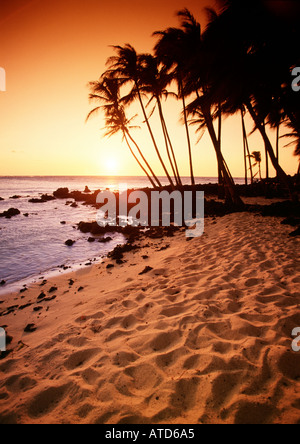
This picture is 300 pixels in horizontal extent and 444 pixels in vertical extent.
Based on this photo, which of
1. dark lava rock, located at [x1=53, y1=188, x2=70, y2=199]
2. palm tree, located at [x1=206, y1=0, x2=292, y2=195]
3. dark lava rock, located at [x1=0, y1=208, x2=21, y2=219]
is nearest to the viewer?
palm tree, located at [x1=206, y1=0, x2=292, y2=195]

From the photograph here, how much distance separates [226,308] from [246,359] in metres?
0.88

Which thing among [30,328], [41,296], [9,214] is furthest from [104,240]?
[9,214]

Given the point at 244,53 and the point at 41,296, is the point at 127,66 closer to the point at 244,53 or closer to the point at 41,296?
the point at 244,53

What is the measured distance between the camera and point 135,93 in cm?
1409

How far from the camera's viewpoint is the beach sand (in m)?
1.70

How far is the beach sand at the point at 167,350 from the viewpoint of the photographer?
170cm

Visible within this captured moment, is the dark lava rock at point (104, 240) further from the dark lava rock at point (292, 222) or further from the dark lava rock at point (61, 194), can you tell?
the dark lava rock at point (61, 194)

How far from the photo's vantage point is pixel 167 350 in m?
2.30

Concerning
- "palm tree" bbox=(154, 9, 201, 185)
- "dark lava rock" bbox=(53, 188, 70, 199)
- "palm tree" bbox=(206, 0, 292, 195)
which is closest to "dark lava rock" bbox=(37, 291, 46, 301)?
"palm tree" bbox=(206, 0, 292, 195)

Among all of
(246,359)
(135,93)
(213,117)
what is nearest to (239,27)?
(213,117)

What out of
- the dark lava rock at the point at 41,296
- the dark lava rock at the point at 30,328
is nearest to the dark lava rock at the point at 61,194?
the dark lava rock at the point at 41,296

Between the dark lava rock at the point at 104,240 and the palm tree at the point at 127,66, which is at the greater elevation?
the palm tree at the point at 127,66

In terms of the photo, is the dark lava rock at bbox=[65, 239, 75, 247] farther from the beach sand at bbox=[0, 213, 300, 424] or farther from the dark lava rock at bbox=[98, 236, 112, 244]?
the beach sand at bbox=[0, 213, 300, 424]
